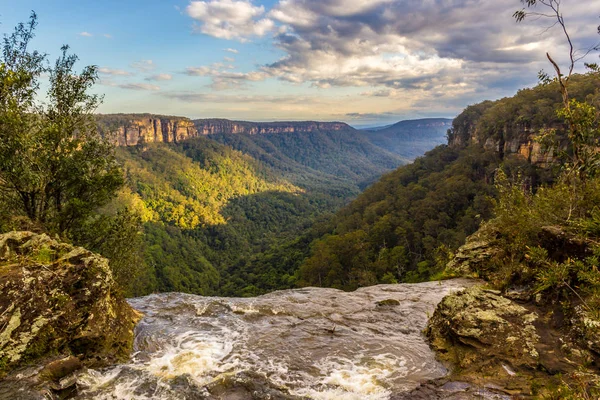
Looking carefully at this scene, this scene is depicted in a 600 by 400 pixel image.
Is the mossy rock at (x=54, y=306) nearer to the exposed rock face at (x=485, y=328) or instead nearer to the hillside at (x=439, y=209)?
the exposed rock face at (x=485, y=328)

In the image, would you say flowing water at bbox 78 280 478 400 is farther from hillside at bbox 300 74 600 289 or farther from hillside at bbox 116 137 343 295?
hillside at bbox 116 137 343 295

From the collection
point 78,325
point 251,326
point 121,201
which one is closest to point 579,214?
point 251,326

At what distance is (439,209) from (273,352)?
57935 millimetres

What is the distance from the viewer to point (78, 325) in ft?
32.7

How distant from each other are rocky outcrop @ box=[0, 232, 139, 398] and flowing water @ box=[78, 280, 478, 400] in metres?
0.82

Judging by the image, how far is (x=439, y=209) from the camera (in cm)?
6203

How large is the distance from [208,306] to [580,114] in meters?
17.6

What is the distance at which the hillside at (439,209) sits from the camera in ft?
172

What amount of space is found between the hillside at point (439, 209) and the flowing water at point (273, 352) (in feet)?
107

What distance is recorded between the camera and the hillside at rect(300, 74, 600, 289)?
52.6 meters

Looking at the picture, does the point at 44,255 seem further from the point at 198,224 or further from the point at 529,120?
the point at 198,224

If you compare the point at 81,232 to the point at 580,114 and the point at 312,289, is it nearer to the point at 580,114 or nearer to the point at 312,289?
the point at 312,289

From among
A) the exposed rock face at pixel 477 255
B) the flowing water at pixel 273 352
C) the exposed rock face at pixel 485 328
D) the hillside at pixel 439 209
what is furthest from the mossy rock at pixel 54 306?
the hillside at pixel 439 209

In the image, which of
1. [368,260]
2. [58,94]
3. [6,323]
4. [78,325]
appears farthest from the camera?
[368,260]
